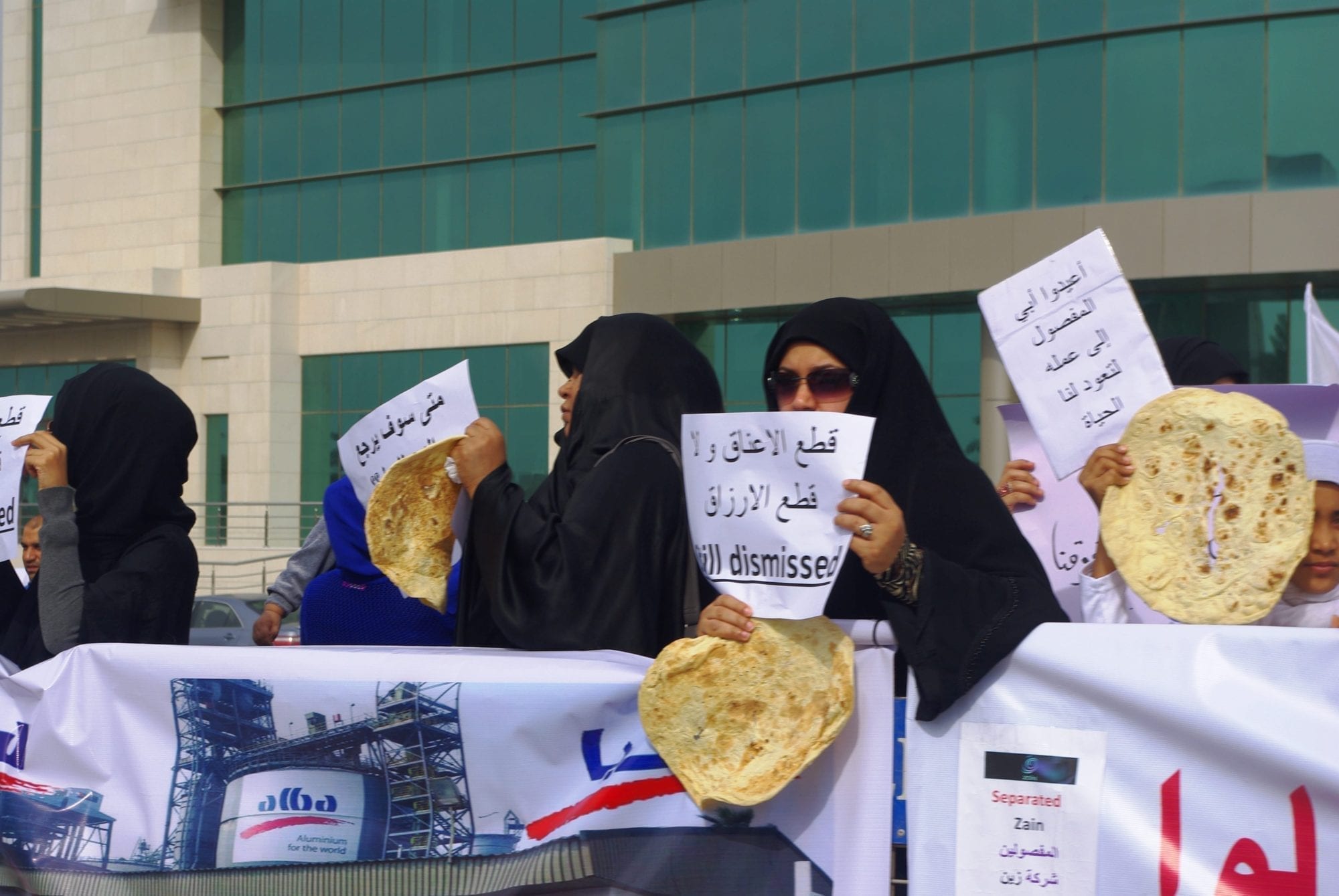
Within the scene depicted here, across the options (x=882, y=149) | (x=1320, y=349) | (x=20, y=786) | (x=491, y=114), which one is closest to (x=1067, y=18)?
(x=882, y=149)

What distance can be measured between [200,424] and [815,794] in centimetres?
3017

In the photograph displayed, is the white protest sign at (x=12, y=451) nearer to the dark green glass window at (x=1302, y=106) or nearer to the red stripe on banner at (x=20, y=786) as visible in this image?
the red stripe on banner at (x=20, y=786)

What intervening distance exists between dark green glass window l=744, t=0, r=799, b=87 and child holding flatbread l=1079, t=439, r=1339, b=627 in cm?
2160

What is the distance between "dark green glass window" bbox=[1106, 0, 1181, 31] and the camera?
2122cm

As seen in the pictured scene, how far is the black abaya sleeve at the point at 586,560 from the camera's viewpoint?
A: 11.2ft

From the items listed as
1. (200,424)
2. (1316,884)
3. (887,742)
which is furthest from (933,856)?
(200,424)

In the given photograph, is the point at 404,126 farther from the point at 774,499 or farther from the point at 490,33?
the point at 774,499

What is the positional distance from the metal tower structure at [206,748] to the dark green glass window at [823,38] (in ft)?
71.2

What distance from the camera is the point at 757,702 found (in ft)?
9.67

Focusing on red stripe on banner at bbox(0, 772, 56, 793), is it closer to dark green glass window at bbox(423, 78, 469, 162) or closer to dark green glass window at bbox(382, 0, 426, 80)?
dark green glass window at bbox(423, 78, 469, 162)

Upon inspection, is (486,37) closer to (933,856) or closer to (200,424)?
(200,424)

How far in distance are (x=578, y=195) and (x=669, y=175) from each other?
3019mm

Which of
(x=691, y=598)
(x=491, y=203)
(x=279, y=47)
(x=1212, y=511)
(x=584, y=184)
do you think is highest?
(x=279, y=47)

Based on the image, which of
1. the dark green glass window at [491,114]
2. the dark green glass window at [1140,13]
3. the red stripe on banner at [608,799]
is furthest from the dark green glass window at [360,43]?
the red stripe on banner at [608,799]
